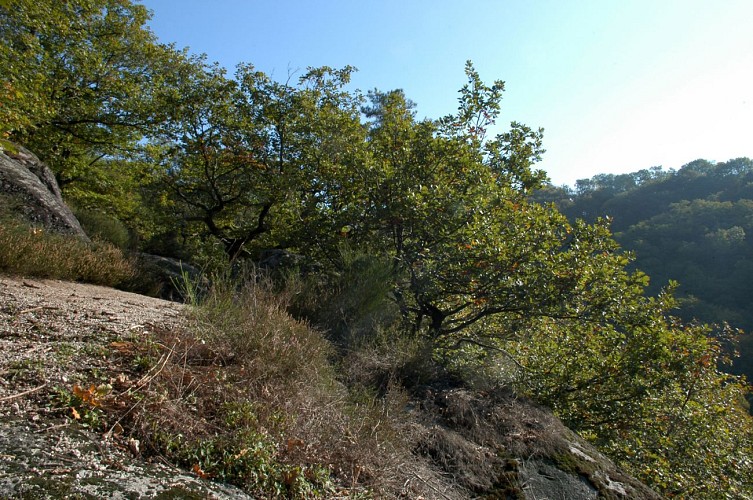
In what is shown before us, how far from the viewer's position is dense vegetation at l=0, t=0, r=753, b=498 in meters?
6.48

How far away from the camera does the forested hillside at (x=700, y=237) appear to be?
37.9 metres

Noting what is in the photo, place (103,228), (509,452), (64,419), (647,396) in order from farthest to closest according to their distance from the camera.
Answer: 1. (103,228)
2. (647,396)
3. (509,452)
4. (64,419)

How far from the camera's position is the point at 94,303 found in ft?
15.6

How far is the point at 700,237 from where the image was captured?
4403 centimetres

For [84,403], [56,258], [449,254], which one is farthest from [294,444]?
[56,258]

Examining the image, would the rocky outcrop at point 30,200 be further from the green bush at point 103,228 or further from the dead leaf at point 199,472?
the dead leaf at point 199,472

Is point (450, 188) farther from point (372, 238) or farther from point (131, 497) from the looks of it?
point (131, 497)

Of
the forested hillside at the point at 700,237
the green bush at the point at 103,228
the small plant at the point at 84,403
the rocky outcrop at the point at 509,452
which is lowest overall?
the rocky outcrop at the point at 509,452

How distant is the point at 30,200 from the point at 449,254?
6749 mm

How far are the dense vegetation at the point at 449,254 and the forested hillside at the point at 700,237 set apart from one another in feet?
79.1

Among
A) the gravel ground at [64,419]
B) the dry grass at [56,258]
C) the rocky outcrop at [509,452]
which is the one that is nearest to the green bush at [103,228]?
the dry grass at [56,258]

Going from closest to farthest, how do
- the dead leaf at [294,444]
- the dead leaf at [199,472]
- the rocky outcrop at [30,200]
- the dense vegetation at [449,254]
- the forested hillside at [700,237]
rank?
the dead leaf at [199,472], the dead leaf at [294,444], the dense vegetation at [449,254], the rocky outcrop at [30,200], the forested hillside at [700,237]

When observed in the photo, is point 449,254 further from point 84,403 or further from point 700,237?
point 700,237

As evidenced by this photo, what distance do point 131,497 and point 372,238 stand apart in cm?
569
